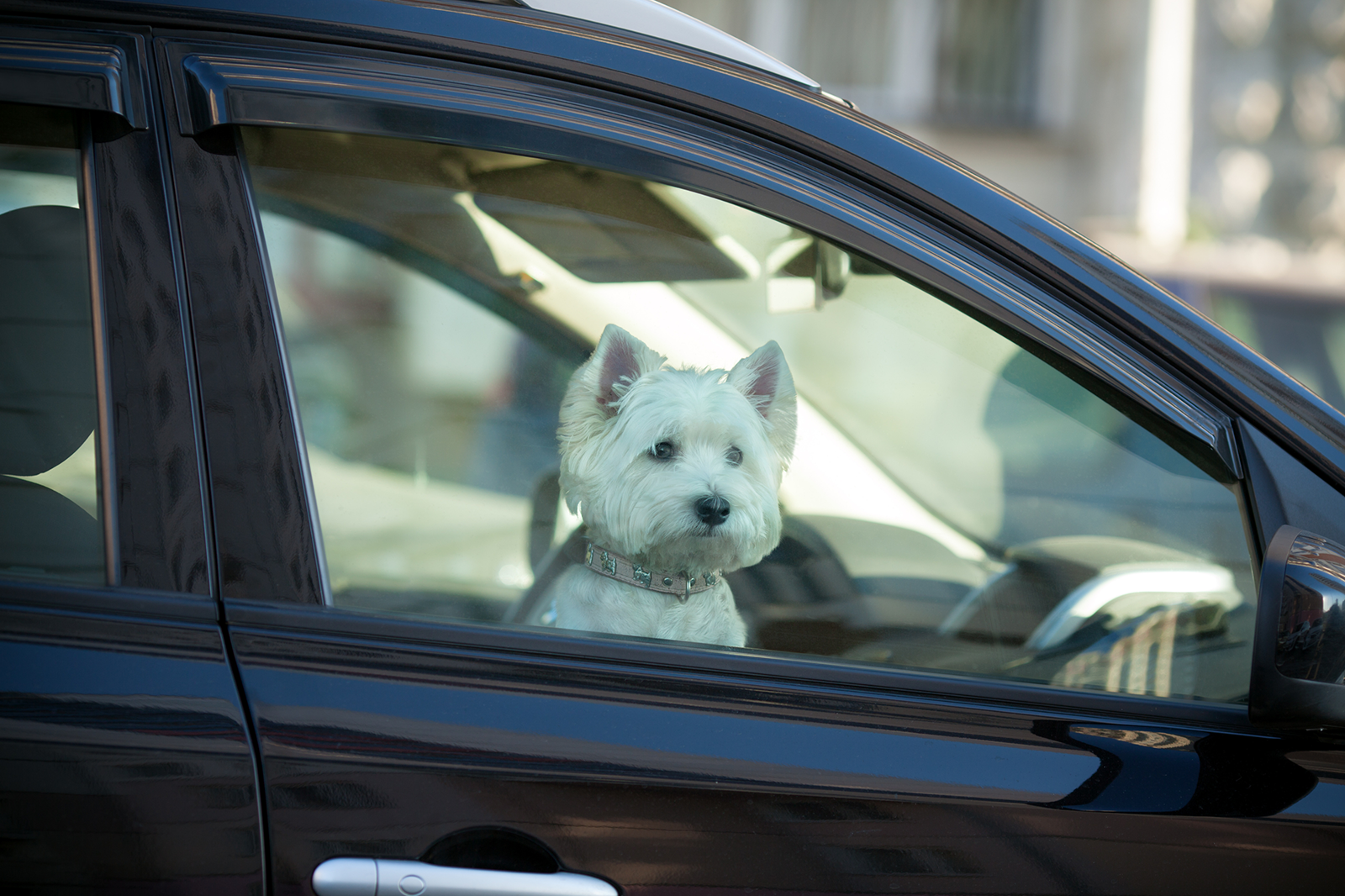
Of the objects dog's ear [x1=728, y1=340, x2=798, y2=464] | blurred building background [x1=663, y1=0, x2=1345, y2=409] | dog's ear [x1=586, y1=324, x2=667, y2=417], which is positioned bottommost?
dog's ear [x1=728, y1=340, x2=798, y2=464]

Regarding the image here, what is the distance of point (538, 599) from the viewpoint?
5.26 feet

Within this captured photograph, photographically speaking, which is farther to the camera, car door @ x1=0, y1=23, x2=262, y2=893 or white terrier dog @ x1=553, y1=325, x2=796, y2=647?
white terrier dog @ x1=553, y1=325, x2=796, y2=647

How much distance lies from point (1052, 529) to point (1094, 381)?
41 cm

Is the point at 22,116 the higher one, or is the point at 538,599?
the point at 22,116

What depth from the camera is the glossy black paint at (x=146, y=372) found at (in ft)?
3.77

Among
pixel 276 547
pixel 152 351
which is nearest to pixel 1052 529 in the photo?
pixel 276 547

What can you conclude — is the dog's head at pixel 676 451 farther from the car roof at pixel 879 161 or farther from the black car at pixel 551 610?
the car roof at pixel 879 161

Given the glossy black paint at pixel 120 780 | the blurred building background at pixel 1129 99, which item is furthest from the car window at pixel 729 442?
the blurred building background at pixel 1129 99

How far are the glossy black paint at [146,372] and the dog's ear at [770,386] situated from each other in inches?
28.8

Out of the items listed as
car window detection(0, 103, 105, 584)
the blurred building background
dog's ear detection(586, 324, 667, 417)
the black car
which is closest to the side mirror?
the black car

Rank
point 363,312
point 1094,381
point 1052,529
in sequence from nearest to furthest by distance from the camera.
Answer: point 1094,381, point 1052,529, point 363,312

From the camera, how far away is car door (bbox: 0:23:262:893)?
1.06 metres

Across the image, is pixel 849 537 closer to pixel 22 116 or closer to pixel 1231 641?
pixel 1231 641

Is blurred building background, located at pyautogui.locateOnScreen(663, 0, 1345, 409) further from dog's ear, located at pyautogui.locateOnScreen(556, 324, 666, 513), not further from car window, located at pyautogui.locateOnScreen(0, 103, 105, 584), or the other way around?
car window, located at pyautogui.locateOnScreen(0, 103, 105, 584)
